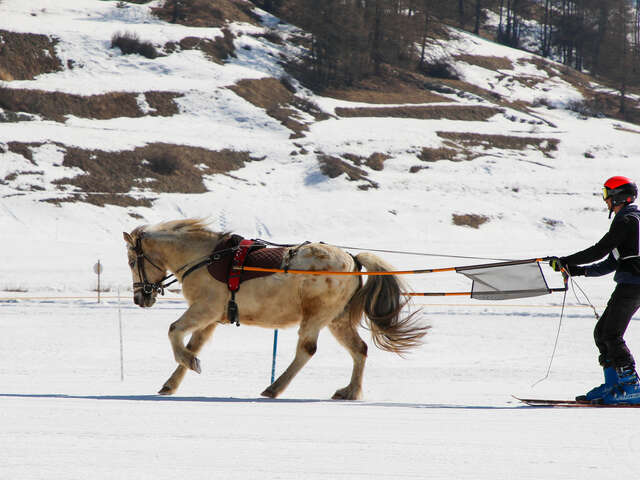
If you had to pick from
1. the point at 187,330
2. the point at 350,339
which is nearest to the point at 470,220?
the point at 350,339

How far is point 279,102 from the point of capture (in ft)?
174

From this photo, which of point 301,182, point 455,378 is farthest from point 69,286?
point 301,182

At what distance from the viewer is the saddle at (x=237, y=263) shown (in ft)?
24.8

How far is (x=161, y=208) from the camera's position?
33.6 m

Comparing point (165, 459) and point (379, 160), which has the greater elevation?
point (165, 459)

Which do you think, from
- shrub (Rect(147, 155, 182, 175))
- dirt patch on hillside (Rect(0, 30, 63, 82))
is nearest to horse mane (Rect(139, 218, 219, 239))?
shrub (Rect(147, 155, 182, 175))

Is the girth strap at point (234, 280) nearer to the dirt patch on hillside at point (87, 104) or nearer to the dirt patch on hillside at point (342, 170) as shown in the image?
the dirt patch on hillside at point (342, 170)

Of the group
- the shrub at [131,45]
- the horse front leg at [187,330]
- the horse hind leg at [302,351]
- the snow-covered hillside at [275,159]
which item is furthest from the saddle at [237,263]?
the shrub at [131,45]

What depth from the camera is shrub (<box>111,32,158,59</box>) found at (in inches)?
2111

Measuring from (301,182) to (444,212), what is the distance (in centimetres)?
845

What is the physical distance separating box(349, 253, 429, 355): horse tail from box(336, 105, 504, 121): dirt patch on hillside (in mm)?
46948

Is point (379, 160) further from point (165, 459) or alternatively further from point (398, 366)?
point (165, 459)

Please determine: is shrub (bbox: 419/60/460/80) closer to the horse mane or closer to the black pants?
the horse mane

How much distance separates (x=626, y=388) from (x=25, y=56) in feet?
166
